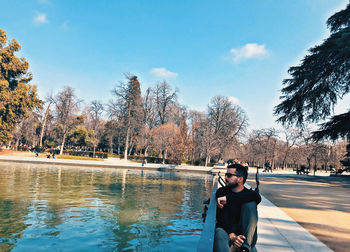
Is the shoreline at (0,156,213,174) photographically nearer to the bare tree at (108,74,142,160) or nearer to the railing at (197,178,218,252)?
the bare tree at (108,74,142,160)

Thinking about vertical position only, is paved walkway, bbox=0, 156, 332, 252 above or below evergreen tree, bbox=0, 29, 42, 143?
below

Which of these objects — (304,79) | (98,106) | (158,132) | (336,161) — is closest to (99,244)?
(304,79)

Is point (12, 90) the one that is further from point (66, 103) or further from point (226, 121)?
point (226, 121)

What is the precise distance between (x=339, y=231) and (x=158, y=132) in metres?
39.3

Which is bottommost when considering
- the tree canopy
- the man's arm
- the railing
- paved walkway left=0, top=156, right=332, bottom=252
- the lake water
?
the lake water

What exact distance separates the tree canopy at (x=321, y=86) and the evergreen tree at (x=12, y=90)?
4014 cm

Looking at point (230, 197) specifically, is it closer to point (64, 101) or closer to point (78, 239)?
point (78, 239)

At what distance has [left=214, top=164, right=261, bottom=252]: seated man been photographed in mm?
3129

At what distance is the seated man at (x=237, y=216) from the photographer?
313 cm

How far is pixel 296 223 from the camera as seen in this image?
19.7 ft

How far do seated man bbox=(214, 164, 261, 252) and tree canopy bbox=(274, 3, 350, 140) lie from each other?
15.9 meters

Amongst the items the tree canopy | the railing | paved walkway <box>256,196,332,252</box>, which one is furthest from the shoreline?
the railing

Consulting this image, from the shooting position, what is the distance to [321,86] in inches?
714

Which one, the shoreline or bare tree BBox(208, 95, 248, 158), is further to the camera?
bare tree BBox(208, 95, 248, 158)
